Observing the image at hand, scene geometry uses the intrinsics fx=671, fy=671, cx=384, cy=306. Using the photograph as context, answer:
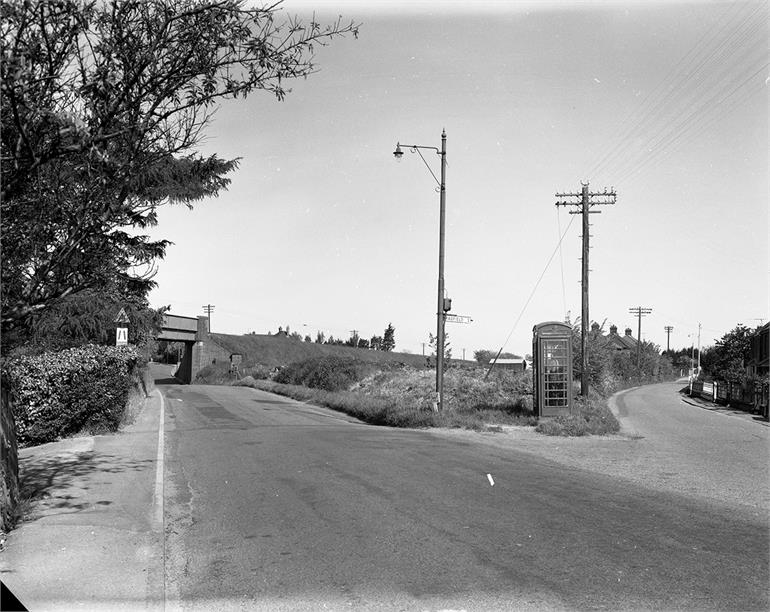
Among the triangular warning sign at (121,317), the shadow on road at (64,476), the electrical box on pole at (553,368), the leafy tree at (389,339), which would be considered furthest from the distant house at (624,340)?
the shadow on road at (64,476)

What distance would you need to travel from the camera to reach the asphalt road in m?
5.05

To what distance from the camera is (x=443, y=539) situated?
646 centimetres

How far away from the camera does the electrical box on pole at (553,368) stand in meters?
18.8

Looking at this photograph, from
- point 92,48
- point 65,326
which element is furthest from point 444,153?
point 92,48

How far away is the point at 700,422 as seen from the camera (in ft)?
73.6

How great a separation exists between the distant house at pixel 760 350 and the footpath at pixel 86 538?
3834cm

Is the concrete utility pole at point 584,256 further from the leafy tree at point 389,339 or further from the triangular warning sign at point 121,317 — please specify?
the leafy tree at point 389,339

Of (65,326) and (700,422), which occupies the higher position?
(65,326)

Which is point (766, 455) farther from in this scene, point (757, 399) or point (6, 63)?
point (757, 399)

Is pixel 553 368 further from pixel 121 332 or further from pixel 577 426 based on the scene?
pixel 121 332

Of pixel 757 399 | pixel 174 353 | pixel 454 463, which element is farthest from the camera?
pixel 174 353

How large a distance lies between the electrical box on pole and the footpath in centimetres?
1144

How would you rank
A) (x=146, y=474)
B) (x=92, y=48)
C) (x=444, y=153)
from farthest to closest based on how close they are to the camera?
1. (x=444, y=153)
2. (x=146, y=474)
3. (x=92, y=48)

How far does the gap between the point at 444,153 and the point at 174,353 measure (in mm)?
110934
